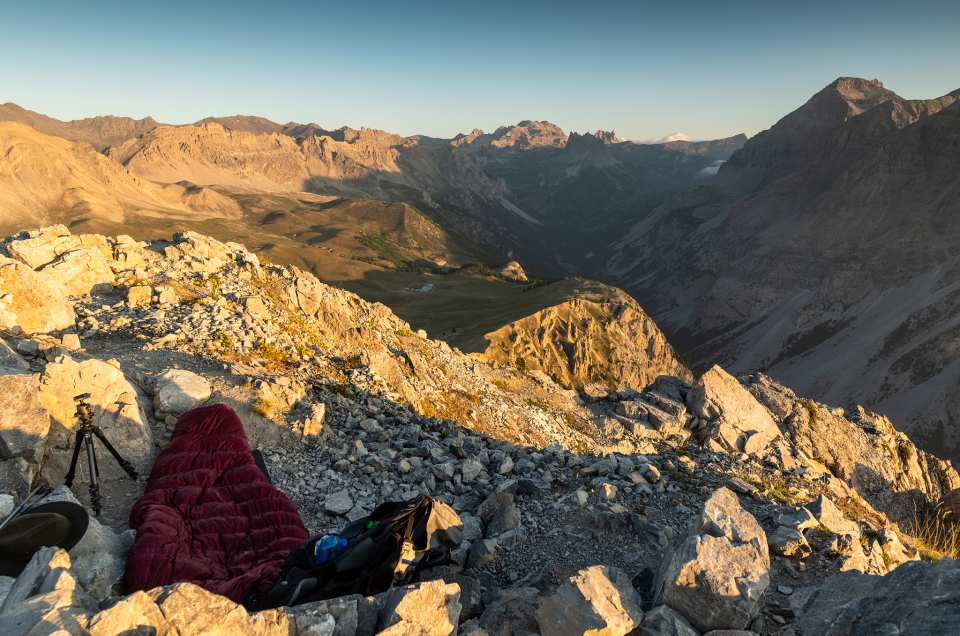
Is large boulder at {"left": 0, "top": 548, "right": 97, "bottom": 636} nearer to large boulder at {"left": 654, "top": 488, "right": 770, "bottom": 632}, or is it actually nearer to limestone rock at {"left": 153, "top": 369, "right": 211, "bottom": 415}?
limestone rock at {"left": 153, "top": 369, "right": 211, "bottom": 415}

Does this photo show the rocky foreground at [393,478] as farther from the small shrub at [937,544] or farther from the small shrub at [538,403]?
the small shrub at [538,403]

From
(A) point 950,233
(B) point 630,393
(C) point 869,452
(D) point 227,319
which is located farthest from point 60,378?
(A) point 950,233

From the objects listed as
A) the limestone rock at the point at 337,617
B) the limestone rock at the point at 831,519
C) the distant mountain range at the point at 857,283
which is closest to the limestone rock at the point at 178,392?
the limestone rock at the point at 337,617

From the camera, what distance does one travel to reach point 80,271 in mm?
17828

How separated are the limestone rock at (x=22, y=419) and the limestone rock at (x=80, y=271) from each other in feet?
33.3

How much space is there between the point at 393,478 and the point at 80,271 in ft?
49.7

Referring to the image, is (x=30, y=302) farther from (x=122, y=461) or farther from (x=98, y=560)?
(x=98, y=560)

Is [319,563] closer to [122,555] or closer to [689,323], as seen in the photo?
[122,555]

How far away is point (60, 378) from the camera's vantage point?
9938mm

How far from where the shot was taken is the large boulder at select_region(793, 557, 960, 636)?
4871mm

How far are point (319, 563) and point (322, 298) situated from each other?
53.6ft

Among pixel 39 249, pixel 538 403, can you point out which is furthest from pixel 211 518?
pixel 538 403

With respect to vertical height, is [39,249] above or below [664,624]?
above

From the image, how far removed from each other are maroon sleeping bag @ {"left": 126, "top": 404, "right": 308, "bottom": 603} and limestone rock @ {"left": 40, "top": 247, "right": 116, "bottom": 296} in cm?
1073
